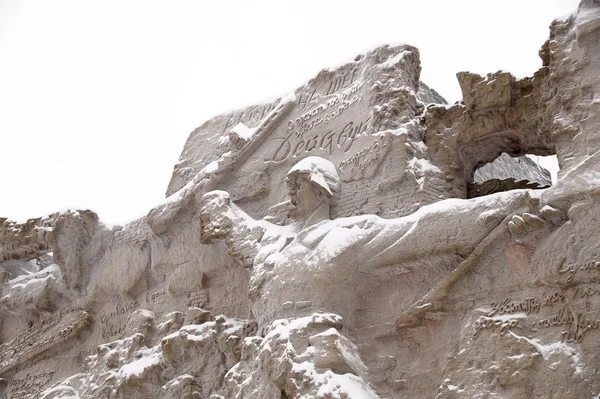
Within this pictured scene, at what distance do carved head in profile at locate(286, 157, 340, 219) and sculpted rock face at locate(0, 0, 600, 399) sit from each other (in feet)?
0.06

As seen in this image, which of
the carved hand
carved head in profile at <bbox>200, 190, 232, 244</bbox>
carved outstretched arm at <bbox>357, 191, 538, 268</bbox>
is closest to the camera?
the carved hand

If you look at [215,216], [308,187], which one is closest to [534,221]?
[308,187]

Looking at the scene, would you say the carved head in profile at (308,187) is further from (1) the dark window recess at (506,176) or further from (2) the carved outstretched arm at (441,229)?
(1) the dark window recess at (506,176)

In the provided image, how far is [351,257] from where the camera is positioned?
7.44 metres

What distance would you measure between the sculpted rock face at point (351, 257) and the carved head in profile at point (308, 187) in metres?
0.02

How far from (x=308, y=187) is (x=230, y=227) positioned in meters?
0.92

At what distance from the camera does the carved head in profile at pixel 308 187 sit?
8.09 m

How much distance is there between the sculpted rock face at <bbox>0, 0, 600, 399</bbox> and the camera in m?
6.61

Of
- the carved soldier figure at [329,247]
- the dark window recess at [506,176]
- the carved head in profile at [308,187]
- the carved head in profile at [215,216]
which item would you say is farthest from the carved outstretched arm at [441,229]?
the carved head in profile at [215,216]

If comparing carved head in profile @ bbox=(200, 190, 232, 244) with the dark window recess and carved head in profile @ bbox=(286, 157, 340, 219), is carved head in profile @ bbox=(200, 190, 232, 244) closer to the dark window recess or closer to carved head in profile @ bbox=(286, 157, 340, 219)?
carved head in profile @ bbox=(286, 157, 340, 219)

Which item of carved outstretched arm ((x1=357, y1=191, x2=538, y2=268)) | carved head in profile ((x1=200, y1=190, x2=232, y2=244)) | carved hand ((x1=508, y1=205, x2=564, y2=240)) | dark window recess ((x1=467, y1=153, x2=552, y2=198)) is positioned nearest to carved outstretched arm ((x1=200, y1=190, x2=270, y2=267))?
carved head in profile ((x1=200, y1=190, x2=232, y2=244))

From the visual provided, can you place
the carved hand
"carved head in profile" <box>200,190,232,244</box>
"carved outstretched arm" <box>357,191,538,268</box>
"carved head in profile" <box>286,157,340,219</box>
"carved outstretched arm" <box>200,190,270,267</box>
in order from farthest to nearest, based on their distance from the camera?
"carved head in profile" <box>200,190,232,244</box> < "carved outstretched arm" <box>200,190,270,267</box> < "carved head in profile" <box>286,157,340,219</box> < "carved outstretched arm" <box>357,191,538,268</box> < the carved hand

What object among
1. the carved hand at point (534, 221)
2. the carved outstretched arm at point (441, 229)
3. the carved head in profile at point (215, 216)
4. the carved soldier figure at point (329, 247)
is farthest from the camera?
the carved head in profile at point (215, 216)

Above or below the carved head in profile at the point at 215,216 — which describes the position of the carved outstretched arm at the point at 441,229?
below
